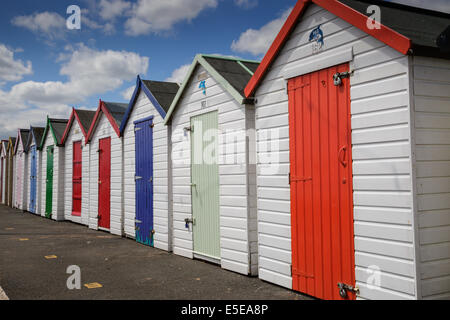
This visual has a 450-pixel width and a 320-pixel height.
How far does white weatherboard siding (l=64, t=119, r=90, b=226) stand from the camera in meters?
14.1

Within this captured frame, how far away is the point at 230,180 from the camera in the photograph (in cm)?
709

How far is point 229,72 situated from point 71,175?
33.5 feet

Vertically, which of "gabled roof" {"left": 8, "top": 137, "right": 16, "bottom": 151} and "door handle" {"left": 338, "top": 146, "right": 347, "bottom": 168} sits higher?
"gabled roof" {"left": 8, "top": 137, "right": 16, "bottom": 151}

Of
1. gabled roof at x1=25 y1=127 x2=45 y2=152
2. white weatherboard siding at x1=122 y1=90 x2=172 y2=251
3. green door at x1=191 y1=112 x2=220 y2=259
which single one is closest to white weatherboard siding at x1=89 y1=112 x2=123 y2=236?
white weatherboard siding at x1=122 y1=90 x2=172 y2=251

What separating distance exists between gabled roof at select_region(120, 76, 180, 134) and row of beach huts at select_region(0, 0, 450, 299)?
0.10 metres

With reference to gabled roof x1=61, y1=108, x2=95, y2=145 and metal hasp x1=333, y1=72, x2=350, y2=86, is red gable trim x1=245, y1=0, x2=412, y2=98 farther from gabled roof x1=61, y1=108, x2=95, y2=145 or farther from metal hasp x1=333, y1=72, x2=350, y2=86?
gabled roof x1=61, y1=108, x2=95, y2=145

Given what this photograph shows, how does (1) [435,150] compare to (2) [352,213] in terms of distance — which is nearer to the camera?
(1) [435,150]

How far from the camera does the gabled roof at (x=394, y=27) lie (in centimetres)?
411

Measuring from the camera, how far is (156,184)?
31.4 ft

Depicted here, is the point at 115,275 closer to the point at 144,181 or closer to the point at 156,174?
the point at 156,174

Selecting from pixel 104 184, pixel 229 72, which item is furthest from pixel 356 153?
pixel 104 184
